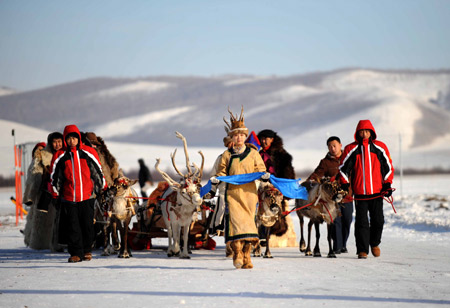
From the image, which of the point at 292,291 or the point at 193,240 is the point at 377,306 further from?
the point at 193,240

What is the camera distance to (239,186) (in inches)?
445

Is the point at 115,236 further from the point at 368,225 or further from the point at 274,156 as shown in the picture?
the point at 368,225

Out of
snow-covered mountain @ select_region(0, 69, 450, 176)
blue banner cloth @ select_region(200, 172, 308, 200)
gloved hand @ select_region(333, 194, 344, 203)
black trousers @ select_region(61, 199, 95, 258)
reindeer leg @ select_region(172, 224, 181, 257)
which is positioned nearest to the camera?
blue banner cloth @ select_region(200, 172, 308, 200)

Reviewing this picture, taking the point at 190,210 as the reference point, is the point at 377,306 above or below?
below

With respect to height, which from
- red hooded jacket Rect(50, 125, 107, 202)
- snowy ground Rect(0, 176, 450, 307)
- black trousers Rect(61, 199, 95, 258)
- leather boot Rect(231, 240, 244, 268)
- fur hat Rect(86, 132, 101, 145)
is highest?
fur hat Rect(86, 132, 101, 145)

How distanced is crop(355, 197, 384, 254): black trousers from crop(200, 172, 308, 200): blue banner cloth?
3.11ft

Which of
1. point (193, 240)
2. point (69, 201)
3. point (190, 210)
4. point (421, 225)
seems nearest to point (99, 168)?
point (69, 201)

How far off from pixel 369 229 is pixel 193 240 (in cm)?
327

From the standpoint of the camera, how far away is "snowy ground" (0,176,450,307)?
8.53m

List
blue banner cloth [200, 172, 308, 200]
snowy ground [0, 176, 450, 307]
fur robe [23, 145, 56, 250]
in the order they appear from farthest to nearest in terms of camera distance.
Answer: fur robe [23, 145, 56, 250] < blue banner cloth [200, 172, 308, 200] < snowy ground [0, 176, 450, 307]

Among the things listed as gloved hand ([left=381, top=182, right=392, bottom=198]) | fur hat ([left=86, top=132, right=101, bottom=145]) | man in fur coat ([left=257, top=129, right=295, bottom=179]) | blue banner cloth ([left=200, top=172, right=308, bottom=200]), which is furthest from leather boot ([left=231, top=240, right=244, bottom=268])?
fur hat ([left=86, top=132, right=101, bottom=145])

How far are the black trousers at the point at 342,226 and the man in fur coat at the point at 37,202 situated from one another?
4934 mm

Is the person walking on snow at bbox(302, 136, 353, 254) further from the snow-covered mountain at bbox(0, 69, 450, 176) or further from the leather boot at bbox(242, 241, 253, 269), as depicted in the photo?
the snow-covered mountain at bbox(0, 69, 450, 176)

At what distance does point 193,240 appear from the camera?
47.3ft
